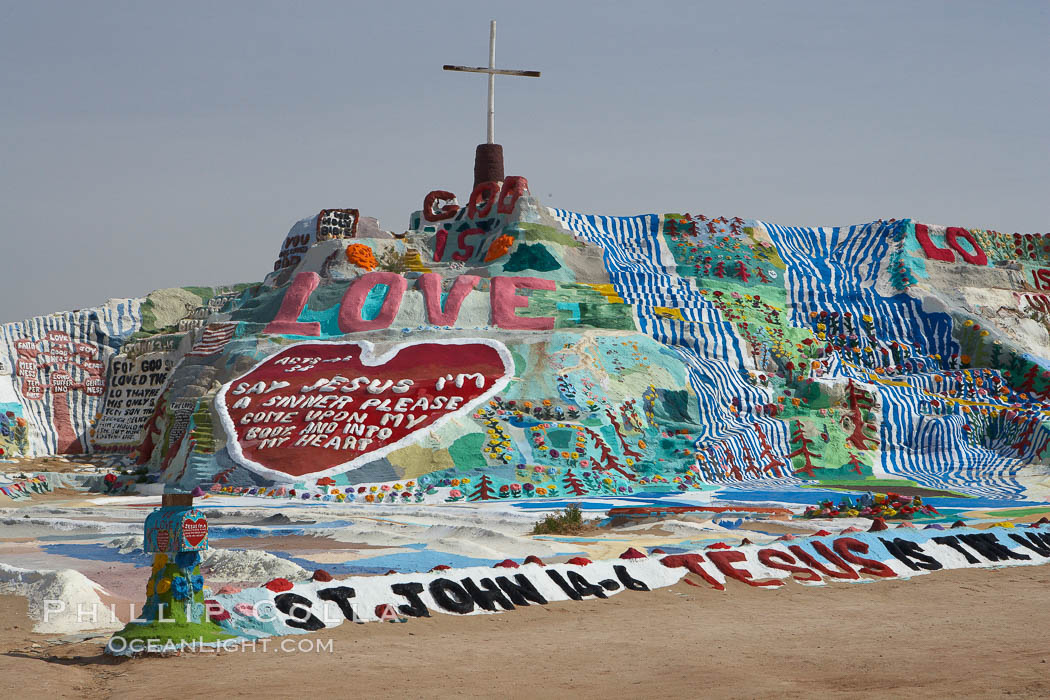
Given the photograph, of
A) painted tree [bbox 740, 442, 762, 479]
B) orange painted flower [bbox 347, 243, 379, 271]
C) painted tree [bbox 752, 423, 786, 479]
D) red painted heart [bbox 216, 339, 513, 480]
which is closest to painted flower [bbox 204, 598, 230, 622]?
red painted heart [bbox 216, 339, 513, 480]

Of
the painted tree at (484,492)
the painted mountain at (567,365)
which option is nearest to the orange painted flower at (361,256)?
the painted mountain at (567,365)

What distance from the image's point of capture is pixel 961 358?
3284cm

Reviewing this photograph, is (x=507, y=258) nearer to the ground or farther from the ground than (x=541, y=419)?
farther from the ground

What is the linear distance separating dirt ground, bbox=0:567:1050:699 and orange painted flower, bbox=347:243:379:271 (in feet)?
72.0

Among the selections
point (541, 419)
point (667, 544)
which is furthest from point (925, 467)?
point (667, 544)

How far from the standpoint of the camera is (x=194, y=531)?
8141 millimetres

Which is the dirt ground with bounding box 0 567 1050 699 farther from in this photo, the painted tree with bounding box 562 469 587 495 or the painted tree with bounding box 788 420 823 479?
the painted tree with bounding box 788 420 823 479

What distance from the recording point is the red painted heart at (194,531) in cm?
809

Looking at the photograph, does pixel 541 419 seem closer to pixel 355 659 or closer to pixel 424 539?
pixel 424 539

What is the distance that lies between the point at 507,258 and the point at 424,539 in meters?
17.4

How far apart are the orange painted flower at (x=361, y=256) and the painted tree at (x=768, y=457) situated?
11260mm

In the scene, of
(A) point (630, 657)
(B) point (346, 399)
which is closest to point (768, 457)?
(B) point (346, 399)

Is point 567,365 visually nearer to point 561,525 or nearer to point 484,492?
point 484,492

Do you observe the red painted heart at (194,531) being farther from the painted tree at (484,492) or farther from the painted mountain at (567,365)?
the painted tree at (484,492)
